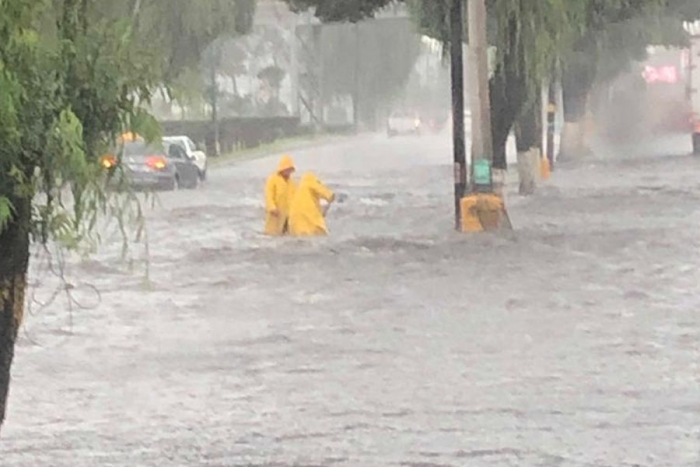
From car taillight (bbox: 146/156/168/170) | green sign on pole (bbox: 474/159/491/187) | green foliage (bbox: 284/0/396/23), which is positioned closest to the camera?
green sign on pole (bbox: 474/159/491/187)

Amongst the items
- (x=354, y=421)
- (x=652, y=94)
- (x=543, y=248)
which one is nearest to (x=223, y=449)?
(x=354, y=421)

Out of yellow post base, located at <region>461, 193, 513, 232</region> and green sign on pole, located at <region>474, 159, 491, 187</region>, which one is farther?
yellow post base, located at <region>461, 193, 513, 232</region>

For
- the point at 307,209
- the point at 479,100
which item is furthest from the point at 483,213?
the point at 307,209

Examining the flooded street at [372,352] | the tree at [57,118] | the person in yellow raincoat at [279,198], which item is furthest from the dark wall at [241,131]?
the tree at [57,118]

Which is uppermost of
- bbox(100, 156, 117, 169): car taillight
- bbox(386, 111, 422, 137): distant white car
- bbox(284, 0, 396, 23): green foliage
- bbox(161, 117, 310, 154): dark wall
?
bbox(284, 0, 396, 23): green foliage

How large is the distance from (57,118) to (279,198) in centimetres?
1904

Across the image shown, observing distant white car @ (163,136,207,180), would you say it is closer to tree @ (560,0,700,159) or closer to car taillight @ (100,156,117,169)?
tree @ (560,0,700,159)

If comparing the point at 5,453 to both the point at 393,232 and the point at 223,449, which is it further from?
the point at 393,232

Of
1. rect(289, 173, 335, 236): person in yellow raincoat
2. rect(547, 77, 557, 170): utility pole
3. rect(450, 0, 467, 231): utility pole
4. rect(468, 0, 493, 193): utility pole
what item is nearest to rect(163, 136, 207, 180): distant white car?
rect(547, 77, 557, 170): utility pole

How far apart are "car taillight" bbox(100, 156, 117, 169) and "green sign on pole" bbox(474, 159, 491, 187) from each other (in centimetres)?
1774

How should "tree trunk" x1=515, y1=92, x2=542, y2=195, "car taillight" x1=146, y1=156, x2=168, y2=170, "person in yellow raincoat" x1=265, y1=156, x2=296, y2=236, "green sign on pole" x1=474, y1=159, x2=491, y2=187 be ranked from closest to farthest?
"green sign on pole" x1=474, y1=159, x2=491, y2=187 < "person in yellow raincoat" x1=265, y1=156, x2=296, y2=236 < "tree trunk" x1=515, y1=92, x2=542, y2=195 < "car taillight" x1=146, y1=156, x2=168, y2=170

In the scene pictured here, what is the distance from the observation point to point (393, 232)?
1051 inches

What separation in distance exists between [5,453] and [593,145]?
197 ft

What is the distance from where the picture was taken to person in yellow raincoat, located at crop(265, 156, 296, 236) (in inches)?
983
